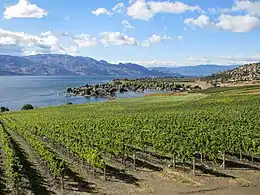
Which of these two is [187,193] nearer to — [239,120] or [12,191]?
[12,191]

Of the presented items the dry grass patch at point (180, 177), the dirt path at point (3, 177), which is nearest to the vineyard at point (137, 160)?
the dry grass patch at point (180, 177)

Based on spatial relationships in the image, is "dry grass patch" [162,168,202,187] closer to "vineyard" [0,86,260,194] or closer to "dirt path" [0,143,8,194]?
"vineyard" [0,86,260,194]

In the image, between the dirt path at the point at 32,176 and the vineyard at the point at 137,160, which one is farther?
the vineyard at the point at 137,160

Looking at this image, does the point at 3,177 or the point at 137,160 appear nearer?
the point at 3,177

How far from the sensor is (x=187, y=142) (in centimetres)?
3809

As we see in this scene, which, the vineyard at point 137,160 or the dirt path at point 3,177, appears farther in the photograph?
the vineyard at point 137,160

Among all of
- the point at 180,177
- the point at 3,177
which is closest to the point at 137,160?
the point at 180,177

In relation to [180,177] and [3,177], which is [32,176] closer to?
[3,177]

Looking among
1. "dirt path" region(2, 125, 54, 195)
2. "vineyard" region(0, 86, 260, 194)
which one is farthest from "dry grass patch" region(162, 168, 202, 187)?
"dirt path" region(2, 125, 54, 195)

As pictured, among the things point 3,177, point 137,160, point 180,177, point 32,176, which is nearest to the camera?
point 180,177

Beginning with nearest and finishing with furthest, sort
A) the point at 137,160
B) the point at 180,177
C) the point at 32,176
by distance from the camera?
the point at 180,177, the point at 32,176, the point at 137,160

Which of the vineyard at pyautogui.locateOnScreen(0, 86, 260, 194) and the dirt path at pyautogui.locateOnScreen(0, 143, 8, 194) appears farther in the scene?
the vineyard at pyautogui.locateOnScreen(0, 86, 260, 194)

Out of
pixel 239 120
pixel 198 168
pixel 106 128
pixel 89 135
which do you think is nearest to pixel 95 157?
pixel 198 168

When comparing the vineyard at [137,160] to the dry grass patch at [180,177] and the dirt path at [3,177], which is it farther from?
the dirt path at [3,177]
